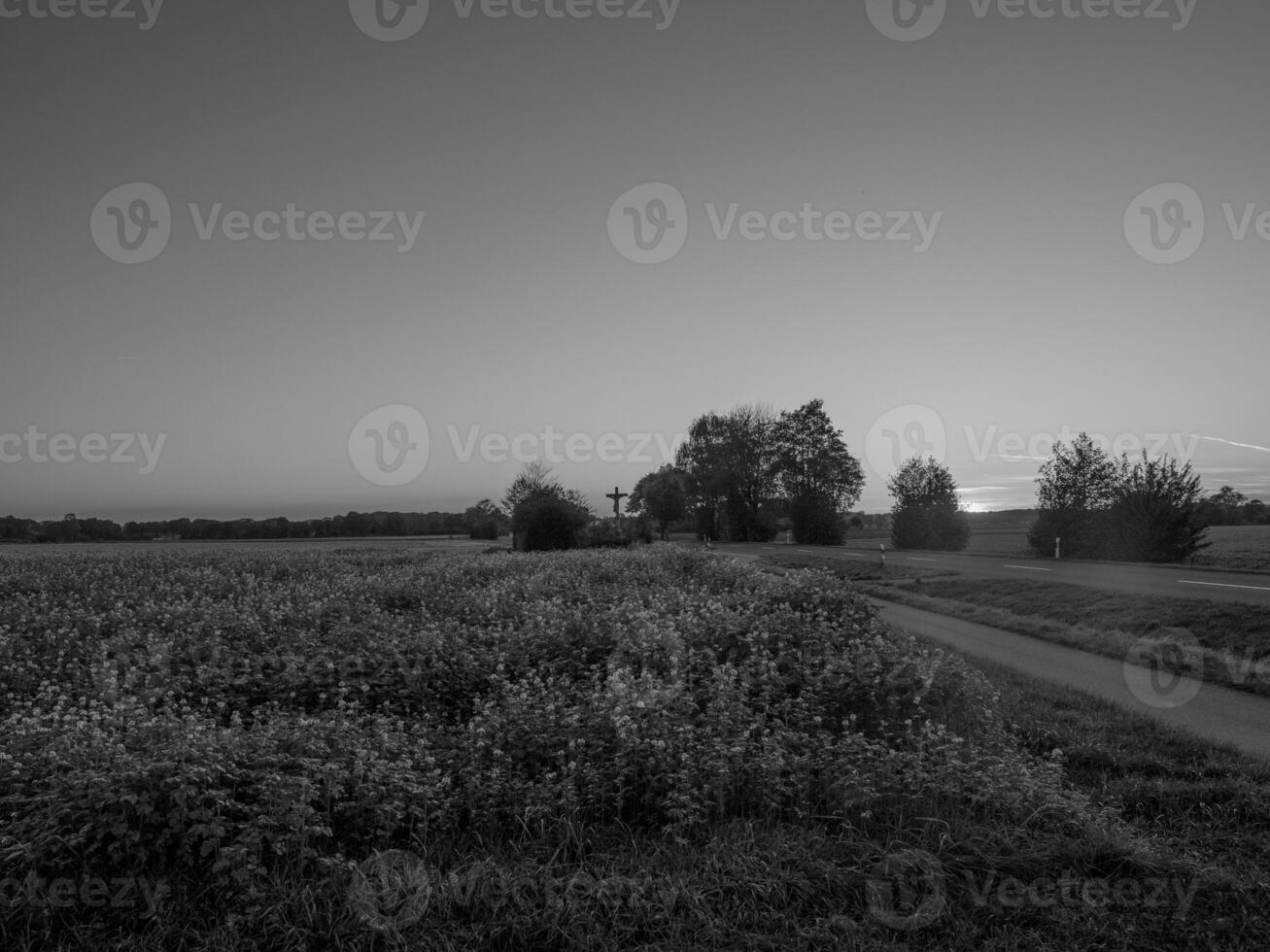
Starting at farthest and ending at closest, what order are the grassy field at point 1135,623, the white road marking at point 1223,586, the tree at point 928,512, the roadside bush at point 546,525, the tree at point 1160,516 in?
the tree at point 928,512 → the roadside bush at point 546,525 → the tree at point 1160,516 → the white road marking at point 1223,586 → the grassy field at point 1135,623

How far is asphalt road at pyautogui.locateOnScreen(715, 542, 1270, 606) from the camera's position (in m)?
14.1

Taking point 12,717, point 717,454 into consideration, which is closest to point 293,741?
point 12,717

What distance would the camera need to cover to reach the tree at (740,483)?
195 ft

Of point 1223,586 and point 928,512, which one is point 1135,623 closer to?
point 1223,586

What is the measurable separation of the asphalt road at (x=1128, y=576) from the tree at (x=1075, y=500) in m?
5.56

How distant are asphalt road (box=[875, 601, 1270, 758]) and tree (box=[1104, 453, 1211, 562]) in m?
16.4

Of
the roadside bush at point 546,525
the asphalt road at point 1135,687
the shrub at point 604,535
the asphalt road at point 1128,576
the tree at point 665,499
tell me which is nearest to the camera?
the asphalt road at point 1135,687

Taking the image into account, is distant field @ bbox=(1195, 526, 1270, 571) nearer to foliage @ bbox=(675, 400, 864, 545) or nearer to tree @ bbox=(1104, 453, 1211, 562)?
tree @ bbox=(1104, 453, 1211, 562)

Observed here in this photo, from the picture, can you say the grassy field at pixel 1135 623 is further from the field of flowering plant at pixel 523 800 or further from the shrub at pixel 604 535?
the shrub at pixel 604 535

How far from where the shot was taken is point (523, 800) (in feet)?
16.0

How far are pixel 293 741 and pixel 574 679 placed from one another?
3241 mm

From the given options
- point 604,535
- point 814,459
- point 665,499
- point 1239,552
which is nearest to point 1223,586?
point 604,535

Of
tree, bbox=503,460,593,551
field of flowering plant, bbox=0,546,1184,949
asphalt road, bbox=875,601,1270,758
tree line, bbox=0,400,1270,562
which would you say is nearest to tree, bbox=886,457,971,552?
tree line, bbox=0,400,1270,562

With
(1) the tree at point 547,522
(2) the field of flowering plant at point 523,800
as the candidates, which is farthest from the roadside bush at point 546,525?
(2) the field of flowering plant at point 523,800
